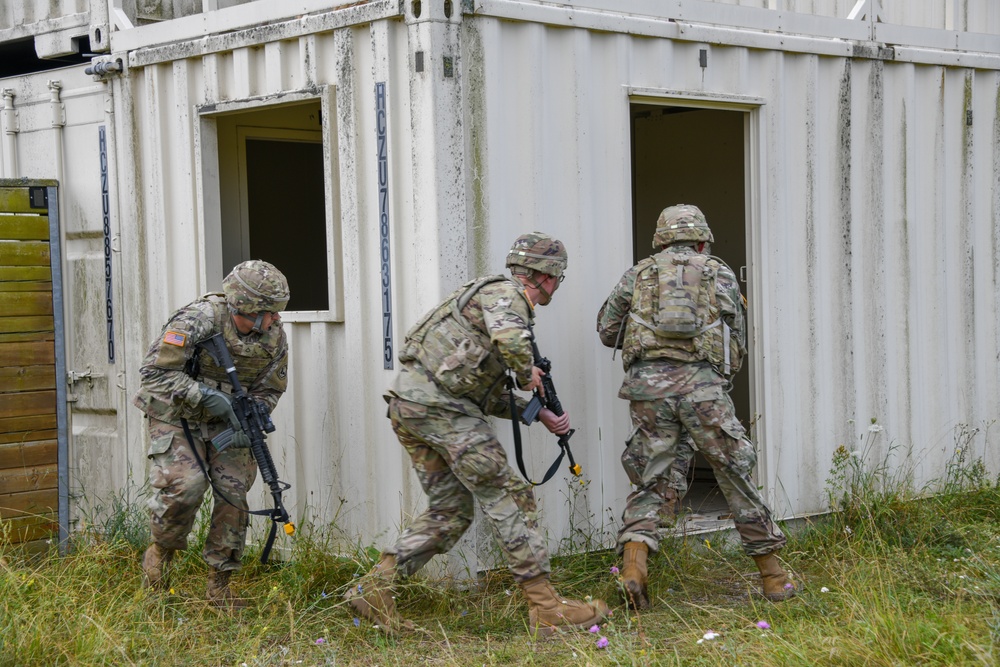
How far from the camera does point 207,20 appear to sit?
6.75m

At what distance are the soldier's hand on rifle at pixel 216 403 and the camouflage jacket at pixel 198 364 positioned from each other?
0.10 feet

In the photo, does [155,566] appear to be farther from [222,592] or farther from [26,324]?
[26,324]

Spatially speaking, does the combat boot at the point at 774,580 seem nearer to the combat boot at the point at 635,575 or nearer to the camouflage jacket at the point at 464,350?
the combat boot at the point at 635,575

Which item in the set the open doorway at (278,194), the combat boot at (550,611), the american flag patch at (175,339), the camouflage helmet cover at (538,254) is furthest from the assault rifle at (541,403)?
the open doorway at (278,194)

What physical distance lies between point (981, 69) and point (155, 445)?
18.5ft

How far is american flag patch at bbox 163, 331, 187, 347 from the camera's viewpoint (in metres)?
5.68

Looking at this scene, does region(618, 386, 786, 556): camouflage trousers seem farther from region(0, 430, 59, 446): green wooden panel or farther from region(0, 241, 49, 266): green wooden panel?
region(0, 241, 49, 266): green wooden panel

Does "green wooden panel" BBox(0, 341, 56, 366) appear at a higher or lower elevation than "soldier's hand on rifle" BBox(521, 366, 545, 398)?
higher

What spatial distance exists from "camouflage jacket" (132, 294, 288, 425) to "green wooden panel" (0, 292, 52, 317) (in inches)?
52.4

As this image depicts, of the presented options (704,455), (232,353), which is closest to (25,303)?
(232,353)

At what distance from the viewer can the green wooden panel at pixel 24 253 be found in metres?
6.76

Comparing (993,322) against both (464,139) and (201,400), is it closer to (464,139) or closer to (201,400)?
(464,139)

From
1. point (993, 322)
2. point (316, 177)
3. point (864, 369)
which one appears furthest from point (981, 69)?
point (316, 177)

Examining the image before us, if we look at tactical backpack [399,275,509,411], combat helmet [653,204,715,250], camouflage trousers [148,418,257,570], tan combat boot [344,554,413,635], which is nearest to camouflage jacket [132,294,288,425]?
camouflage trousers [148,418,257,570]
